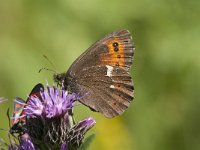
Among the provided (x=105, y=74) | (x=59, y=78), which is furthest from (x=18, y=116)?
(x=105, y=74)

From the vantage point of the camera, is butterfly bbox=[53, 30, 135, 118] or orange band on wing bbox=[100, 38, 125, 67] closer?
butterfly bbox=[53, 30, 135, 118]

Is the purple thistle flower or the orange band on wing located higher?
the orange band on wing

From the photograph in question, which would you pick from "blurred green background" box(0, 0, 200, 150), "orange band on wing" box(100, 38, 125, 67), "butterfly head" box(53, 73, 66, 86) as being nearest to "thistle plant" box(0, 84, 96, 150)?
"butterfly head" box(53, 73, 66, 86)

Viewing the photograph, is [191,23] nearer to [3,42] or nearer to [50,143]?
[3,42]

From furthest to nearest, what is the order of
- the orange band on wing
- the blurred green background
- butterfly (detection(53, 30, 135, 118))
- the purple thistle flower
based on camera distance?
1. the blurred green background
2. the orange band on wing
3. butterfly (detection(53, 30, 135, 118))
4. the purple thistle flower

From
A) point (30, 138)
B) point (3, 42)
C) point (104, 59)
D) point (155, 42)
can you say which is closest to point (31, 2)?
point (3, 42)

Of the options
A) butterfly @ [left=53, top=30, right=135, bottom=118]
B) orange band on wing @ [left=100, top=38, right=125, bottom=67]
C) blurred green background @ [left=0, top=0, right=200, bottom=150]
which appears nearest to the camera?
butterfly @ [left=53, top=30, right=135, bottom=118]

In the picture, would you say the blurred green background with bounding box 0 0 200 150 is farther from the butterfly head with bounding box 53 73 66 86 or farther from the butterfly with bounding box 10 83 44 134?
the butterfly with bounding box 10 83 44 134

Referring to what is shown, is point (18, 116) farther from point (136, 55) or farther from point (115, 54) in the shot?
point (136, 55)
